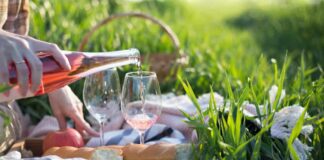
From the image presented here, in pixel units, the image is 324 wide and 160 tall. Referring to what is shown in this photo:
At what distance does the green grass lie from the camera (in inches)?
81.8

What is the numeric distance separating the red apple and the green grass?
55cm

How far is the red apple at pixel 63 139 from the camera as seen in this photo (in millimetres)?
2340

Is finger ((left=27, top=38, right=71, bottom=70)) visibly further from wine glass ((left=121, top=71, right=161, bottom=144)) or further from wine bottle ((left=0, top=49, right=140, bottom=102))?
wine glass ((left=121, top=71, right=161, bottom=144))

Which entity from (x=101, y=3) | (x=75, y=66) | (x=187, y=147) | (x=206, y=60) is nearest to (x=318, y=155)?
(x=187, y=147)

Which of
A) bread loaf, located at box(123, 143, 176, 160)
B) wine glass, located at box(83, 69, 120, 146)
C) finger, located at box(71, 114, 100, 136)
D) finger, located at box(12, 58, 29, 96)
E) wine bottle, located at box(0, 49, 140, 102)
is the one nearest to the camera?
finger, located at box(12, 58, 29, 96)

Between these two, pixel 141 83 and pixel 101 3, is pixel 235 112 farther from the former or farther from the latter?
pixel 101 3

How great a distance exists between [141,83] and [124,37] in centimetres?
249

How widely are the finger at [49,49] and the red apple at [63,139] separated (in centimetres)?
62

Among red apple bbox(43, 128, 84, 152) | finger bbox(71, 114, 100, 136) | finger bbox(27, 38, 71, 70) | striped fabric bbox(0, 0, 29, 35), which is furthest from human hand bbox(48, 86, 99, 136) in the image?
finger bbox(27, 38, 71, 70)

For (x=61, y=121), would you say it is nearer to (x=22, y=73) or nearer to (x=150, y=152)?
(x=150, y=152)

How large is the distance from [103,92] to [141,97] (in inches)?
7.8

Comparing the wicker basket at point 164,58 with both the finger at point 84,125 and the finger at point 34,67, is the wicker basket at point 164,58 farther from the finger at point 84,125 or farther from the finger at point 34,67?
the finger at point 34,67

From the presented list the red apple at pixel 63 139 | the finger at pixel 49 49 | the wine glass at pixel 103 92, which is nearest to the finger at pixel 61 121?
the red apple at pixel 63 139

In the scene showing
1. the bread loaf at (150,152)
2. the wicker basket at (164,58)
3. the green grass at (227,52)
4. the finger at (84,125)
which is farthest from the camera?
the wicker basket at (164,58)
